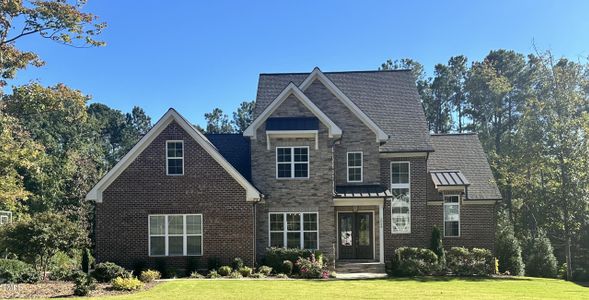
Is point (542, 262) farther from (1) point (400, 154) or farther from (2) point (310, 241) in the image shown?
(2) point (310, 241)

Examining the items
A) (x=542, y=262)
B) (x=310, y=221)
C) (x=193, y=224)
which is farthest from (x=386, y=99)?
(x=193, y=224)

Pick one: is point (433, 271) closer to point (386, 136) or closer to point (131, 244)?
point (386, 136)

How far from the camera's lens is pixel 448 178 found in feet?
85.3

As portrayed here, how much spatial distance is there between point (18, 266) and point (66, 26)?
9.55 metres

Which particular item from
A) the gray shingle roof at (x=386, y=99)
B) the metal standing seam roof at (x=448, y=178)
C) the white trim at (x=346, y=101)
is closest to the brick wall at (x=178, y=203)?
the gray shingle roof at (x=386, y=99)

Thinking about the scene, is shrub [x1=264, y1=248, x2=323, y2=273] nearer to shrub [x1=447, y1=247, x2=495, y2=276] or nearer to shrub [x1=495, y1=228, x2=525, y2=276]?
shrub [x1=447, y1=247, x2=495, y2=276]

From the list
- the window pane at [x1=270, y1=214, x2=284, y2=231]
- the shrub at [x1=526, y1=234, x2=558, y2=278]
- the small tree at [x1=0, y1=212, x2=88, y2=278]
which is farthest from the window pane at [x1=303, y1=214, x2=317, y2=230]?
the shrub at [x1=526, y1=234, x2=558, y2=278]

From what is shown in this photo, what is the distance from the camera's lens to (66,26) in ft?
64.0

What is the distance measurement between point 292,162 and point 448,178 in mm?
8350

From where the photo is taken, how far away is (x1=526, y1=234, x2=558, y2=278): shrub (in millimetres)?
26734

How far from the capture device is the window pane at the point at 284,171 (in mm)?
23094

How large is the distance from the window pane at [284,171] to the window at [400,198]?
5539 mm

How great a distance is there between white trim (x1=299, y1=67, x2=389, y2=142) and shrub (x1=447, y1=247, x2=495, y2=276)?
19.8ft

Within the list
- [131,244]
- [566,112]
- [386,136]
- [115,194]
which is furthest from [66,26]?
[566,112]
